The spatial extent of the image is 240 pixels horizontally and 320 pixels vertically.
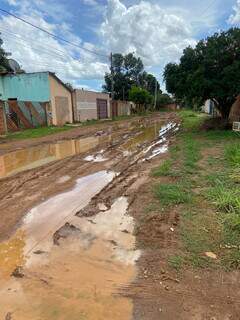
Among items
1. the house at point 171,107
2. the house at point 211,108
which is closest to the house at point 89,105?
the house at point 211,108

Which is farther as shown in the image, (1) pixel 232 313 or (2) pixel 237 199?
(2) pixel 237 199

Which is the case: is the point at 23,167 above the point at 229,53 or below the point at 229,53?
below

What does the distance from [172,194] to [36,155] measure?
267 inches

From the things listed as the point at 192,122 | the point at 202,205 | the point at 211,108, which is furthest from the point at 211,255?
the point at 211,108

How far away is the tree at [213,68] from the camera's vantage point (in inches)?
561

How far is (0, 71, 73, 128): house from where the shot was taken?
73.5ft

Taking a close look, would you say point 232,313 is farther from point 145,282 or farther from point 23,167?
point 23,167

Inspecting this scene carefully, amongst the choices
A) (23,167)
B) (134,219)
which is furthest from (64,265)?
(23,167)

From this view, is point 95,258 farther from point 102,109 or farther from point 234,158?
point 102,109

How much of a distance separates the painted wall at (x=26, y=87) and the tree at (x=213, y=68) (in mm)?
12254

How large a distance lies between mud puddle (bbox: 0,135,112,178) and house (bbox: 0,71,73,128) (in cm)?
924

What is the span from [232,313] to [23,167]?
7.50m

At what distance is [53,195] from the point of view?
20.2 ft

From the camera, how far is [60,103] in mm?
25312
